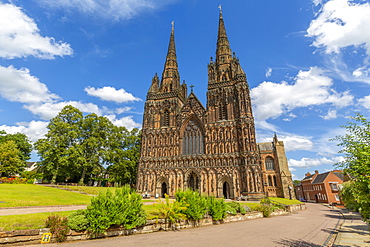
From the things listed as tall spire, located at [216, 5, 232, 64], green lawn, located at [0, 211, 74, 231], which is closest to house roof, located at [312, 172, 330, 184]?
tall spire, located at [216, 5, 232, 64]

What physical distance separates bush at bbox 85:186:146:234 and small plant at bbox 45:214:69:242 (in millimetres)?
976

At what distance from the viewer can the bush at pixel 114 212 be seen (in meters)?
8.91

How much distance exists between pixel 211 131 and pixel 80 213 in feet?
102

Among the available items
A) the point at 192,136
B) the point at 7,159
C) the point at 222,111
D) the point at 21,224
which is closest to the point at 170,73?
the point at 222,111

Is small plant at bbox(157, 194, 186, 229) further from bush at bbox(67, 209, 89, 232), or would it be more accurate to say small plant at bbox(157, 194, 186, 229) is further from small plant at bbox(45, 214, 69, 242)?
small plant at bbox(45, 214, 69, 242)

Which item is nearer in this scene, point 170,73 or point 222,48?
point 222,48

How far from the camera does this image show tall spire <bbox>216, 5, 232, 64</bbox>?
4556 centimetres

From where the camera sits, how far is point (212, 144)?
37281mm

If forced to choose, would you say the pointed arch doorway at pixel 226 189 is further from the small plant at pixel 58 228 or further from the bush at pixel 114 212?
the small plant at pixel 58 228

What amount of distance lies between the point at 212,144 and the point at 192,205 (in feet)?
82.1

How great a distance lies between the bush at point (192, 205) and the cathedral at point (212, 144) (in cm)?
2101

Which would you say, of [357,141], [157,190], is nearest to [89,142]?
[157,190]

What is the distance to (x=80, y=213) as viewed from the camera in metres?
9.30

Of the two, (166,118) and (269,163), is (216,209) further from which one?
(269,163)
